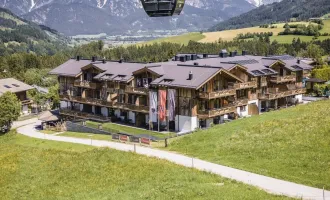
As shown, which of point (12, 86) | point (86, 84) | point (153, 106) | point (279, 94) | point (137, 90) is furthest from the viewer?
point (12, 86)

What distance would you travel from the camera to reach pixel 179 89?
5959 cm

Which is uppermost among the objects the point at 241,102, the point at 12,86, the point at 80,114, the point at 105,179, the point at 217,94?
the point at 217,94

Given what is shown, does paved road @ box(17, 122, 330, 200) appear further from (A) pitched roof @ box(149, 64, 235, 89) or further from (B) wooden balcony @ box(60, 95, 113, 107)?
(B) wooden balcony @ box(60, 95, 113, 107)

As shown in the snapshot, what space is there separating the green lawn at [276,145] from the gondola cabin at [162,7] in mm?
17264

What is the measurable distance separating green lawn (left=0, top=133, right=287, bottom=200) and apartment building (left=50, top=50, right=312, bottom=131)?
16870 mm

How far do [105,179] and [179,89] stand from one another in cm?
2639

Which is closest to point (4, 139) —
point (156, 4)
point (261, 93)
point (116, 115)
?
point (116, 115)

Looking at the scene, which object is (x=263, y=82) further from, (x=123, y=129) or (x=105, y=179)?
(x=105, y=179)

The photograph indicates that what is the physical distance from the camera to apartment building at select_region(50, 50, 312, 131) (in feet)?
194

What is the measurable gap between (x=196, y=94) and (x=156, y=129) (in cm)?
702

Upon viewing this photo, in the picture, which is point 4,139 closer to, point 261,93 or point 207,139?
point 207,139

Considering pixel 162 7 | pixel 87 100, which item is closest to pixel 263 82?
pixel 87 100

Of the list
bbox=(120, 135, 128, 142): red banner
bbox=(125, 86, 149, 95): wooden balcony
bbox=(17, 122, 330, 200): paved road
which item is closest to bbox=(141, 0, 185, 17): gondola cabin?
bbox=(17, 122, 330, 200): paved road

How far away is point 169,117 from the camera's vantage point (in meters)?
59.5
